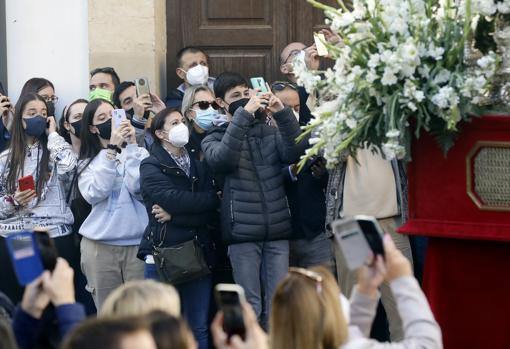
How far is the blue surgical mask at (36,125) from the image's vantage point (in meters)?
7.79

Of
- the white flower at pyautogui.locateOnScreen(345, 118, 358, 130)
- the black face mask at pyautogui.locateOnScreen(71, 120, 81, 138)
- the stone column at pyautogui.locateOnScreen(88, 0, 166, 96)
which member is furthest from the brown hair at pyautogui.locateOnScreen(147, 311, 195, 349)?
the stone column at pyautogui.locateOnScreen(88, 0, 166, 96)

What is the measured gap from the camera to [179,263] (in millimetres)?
7336

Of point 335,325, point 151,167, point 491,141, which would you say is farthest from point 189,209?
point 335,325

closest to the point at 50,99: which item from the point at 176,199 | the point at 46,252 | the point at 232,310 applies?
the point at 176,199

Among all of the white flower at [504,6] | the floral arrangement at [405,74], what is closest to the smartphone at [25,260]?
the floral arrangement at [405,74]

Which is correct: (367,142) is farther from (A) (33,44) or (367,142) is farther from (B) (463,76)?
(A) (33,44)

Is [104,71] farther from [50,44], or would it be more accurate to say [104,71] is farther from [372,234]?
[372,234]

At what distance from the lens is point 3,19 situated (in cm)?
900

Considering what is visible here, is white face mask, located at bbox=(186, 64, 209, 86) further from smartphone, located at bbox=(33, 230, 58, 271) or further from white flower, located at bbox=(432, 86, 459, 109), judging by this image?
smartphone, located at bbox=(33, 230, 58, 271)

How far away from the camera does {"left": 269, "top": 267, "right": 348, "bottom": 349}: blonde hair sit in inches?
158

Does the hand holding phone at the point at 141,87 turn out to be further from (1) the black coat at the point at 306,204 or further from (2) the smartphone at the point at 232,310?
(2) the smartphone at the point at 232,310

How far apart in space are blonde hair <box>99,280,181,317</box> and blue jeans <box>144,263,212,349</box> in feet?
10.2

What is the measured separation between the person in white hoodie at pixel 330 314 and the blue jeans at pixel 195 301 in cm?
295

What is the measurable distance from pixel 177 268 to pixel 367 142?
2.13m
